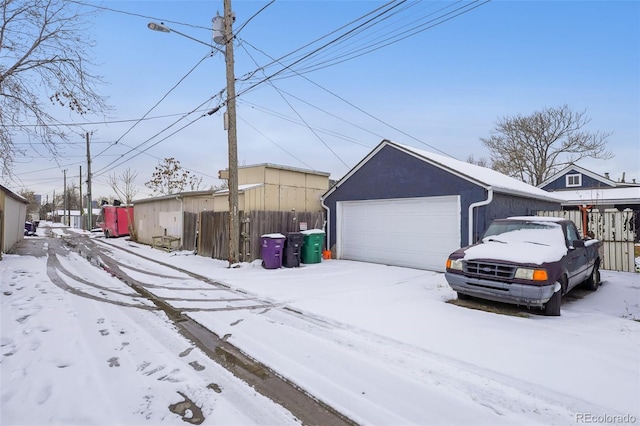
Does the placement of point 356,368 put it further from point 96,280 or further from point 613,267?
point 613,267

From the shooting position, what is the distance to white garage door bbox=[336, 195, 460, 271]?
404 inches

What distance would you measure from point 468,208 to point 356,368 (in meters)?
7.33

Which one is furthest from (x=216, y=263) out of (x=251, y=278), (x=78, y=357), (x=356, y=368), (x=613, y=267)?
(x=613, y=267)

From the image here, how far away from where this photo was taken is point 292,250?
11141 mm

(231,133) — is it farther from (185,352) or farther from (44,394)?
(44,394)

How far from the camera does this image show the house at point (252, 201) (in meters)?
12.4

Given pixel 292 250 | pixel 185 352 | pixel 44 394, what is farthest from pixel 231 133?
pixel 44 394

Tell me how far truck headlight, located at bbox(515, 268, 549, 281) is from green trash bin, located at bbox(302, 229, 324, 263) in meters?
7.26

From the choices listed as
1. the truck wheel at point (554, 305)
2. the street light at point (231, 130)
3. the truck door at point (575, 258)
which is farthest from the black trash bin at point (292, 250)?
the truck door at point (575, 258)

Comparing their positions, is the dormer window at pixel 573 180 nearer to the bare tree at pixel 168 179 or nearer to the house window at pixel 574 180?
the house window at pixel 574 180

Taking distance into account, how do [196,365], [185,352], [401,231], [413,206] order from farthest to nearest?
[401,231] → [413,206] → [185,352] → [196,365]

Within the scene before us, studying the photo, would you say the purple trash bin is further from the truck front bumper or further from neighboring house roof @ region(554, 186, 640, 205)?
neighboring house roof @ region(554, 186, 640, 205)

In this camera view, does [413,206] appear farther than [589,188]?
No

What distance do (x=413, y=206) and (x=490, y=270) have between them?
540 cm
